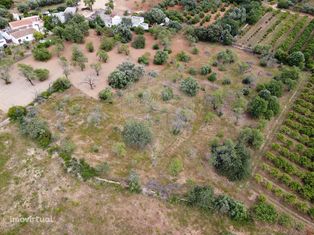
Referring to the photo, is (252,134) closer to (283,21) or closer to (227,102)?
(227,102)

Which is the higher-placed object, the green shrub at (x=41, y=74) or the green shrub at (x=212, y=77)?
the green shrub at (x=212, y=77)

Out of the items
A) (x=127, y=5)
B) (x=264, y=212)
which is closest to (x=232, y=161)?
(x=264, y=212)

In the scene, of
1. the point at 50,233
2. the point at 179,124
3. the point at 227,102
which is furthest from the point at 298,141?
the point at 50,233

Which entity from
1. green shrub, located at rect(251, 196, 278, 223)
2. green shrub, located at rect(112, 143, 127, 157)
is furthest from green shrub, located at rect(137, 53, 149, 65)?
green shrub, located at rect(251, 196, 278, 223)

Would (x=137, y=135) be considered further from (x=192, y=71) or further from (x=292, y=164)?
(x=292, y=164)

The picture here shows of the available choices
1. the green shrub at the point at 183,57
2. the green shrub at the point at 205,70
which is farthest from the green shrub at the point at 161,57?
the green shrub at the point at 205,70

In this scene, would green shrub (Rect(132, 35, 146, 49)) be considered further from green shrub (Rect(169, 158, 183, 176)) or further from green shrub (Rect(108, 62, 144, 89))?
green shrub (Rect(169, 158, 183, 176))

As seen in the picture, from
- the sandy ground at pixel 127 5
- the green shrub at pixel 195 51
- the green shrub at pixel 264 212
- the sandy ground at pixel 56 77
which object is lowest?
the sandy ground at pixel 56 77

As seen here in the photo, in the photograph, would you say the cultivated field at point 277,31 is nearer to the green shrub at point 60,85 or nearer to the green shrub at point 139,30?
the green shrub at point 139,30
